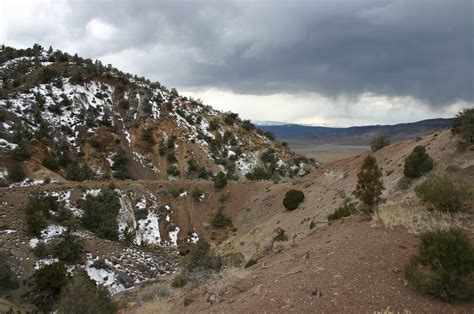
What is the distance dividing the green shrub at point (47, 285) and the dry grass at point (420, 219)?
20.5m

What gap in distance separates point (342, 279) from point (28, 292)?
23006 millimetres

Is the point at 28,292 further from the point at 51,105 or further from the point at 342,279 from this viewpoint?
the point at 51,105

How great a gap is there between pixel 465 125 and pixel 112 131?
163ft

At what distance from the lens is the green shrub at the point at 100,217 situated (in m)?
34.7

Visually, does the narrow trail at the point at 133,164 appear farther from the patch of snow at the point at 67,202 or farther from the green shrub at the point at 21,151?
the patch of snow at the point at 67,202

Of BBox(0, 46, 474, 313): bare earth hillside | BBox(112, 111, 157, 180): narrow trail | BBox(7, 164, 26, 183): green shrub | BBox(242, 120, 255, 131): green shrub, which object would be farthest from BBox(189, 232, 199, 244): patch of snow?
BBox(242, 120, 255, 131): green shrub

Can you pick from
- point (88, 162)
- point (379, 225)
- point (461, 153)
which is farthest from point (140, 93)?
point (379, 225)

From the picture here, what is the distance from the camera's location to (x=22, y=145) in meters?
45.2

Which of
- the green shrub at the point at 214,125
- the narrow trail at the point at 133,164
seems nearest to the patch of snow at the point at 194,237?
the narrow trail at the point at 133,164

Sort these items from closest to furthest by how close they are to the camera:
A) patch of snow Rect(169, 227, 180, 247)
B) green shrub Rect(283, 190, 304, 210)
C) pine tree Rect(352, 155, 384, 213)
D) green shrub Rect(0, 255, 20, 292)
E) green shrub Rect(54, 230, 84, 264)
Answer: pine tree Rect(352, 155, 384, 213) < green shrub Rect(0, 255, 20, 292) < green shrub Rect(54, 230, 84, 264) < green shrub Rect(283, 190, 304, 210) < patch of snow Rect(169, 227, 180, 247)

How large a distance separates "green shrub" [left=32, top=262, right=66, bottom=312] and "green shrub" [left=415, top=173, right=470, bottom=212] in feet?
71.5

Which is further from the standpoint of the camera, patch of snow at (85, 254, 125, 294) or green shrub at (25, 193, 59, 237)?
Result: green shrub at (25, 193, 59, 237)

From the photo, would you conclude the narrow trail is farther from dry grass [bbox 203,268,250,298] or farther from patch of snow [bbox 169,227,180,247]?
dry grass [bbox 203,268,250,298]

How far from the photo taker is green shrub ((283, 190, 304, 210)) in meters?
35.0
